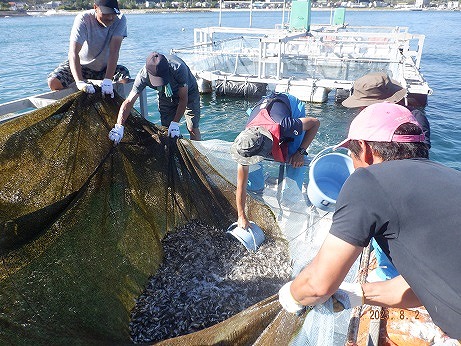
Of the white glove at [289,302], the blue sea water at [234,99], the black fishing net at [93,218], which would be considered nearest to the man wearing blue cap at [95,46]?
the black fishing net at [93,218]

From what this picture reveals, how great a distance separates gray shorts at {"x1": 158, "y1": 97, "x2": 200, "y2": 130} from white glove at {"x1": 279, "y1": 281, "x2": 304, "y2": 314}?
163 inches

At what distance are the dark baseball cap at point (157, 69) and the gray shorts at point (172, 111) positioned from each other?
3.01ft

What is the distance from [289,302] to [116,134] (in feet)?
8.29

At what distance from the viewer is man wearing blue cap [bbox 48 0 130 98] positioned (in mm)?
4598

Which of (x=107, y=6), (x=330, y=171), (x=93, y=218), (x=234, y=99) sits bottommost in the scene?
(x=234, y=99)

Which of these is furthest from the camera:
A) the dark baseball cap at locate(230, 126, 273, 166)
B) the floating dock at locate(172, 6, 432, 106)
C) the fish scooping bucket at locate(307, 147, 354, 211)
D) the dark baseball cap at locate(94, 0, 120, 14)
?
the floating dock at locate(172, 6, 432, 106)

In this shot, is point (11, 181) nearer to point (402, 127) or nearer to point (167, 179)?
point (167, 179)

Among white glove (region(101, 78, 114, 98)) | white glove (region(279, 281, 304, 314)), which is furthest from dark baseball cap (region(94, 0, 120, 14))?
white glove (region(279, 281, 304, 314))

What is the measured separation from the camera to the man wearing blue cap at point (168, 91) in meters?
4.11

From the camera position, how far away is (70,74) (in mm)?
4980

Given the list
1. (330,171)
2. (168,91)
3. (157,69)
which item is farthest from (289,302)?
(168,91)

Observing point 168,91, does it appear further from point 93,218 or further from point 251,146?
point 93,218

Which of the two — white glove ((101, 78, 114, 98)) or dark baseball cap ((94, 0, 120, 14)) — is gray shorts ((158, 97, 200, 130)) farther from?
white glove ((101, 78, 114, 98))

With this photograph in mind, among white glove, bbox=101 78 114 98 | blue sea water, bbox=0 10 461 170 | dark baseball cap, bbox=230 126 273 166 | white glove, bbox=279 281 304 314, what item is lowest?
blue sea water, bbox=0 10 461 170
